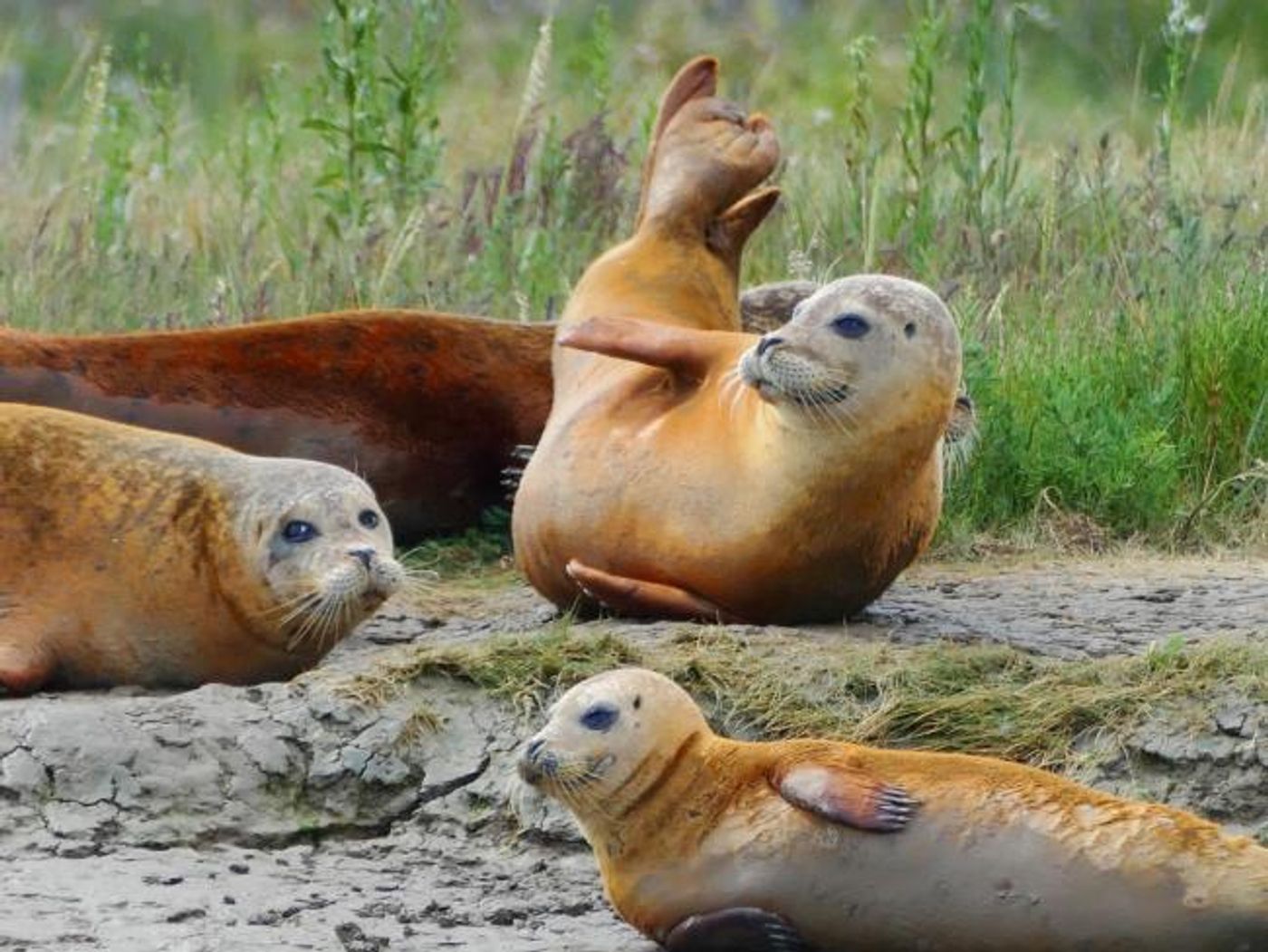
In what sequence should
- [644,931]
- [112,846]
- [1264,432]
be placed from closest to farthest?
[644,931]
[112,846]
[1264,432]

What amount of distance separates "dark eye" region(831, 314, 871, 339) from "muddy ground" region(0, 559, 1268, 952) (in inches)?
25.0

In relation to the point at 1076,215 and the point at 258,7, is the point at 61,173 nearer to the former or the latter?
the point at 1076,215

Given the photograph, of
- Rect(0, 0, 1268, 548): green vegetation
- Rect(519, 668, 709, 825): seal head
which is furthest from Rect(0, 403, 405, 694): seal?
Rect(0, 0, 1268, 548): green vegetation

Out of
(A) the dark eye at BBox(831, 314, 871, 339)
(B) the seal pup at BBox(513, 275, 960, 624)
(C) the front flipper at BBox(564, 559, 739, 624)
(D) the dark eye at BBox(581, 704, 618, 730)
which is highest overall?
(A) the dark eye at BBox(831, 314, 871, 339)

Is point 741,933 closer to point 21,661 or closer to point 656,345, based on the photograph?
point 21,661

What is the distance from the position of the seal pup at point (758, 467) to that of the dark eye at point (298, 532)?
0.57m

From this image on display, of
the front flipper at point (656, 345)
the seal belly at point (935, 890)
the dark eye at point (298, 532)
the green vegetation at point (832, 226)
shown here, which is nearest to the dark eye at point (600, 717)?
the seal belly at point (935, 890)

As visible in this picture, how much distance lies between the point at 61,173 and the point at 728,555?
678cm

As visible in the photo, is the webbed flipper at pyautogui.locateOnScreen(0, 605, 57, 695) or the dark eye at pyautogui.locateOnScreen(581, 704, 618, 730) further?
the webbed flipper at pyautogui.locateOnScreen(0, 605, 57, 695)

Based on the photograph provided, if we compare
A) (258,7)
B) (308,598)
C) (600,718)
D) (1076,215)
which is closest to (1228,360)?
(1076,215)

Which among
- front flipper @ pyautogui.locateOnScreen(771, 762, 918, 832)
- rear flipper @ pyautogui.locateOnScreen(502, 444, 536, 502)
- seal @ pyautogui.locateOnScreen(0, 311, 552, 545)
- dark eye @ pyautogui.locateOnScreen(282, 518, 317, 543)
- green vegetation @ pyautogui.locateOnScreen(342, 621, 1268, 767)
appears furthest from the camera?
rear flipper @ pyautogui.locateOnScreen(502, 444, 536, 502)

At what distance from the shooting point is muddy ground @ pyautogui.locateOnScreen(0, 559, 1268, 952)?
5473 millimetres

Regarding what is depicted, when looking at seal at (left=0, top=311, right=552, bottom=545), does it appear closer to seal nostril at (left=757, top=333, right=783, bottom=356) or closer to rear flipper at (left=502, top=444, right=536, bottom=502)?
rear flipper at (left=502, top=444, right=536, bottom=502)

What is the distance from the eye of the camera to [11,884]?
5.61 m
